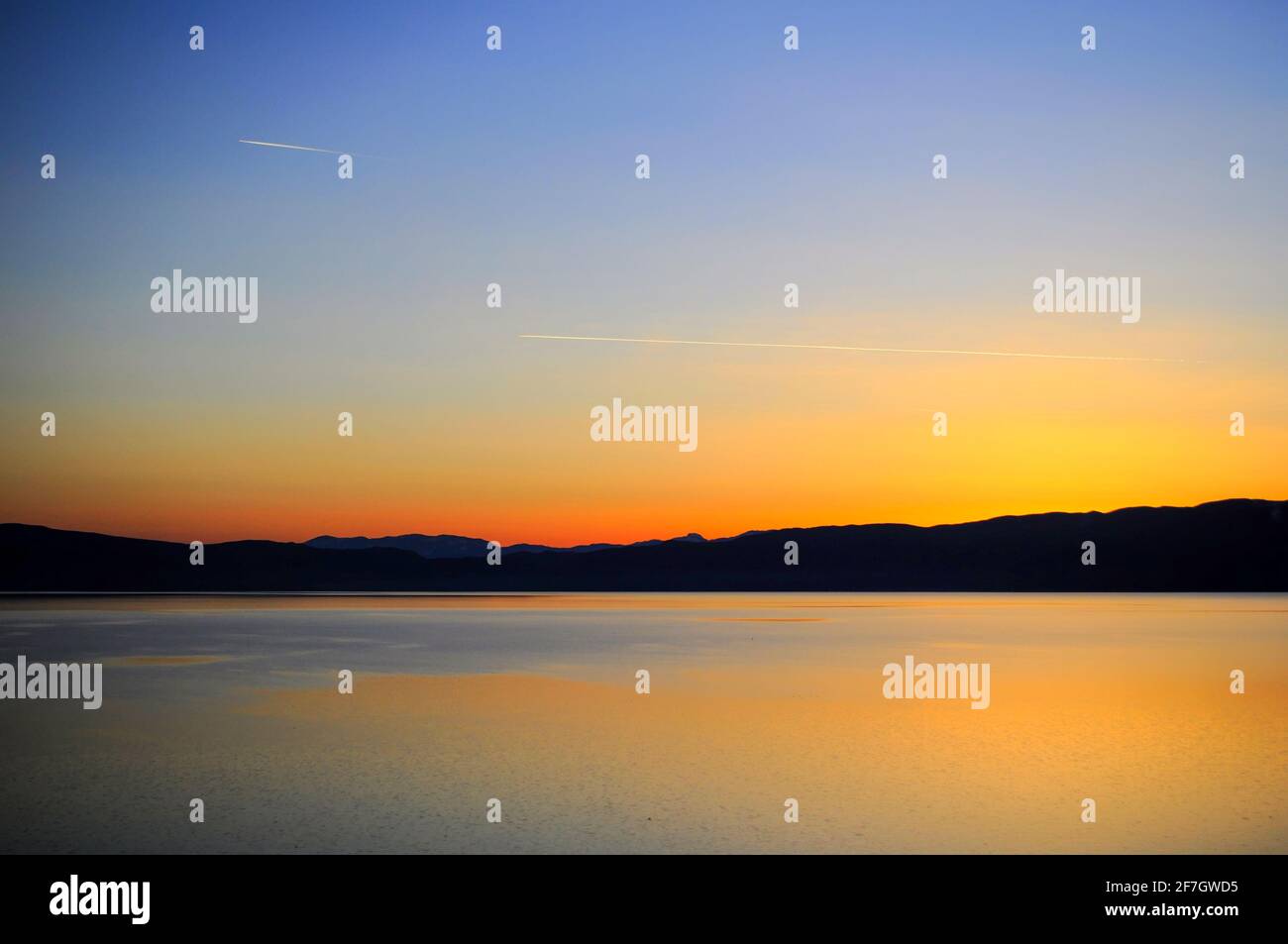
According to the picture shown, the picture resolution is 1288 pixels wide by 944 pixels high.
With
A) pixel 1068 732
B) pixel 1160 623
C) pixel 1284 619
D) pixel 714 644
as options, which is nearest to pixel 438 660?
pixel 714 644

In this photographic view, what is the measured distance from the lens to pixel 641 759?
17.1m

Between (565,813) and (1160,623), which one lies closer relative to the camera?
(565,813)

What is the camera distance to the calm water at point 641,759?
41.8ft

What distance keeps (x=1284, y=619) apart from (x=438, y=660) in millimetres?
58341

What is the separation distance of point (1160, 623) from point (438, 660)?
48.2 m

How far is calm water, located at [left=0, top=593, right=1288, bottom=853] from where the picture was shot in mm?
12734

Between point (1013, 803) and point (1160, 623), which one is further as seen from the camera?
point (1160, 623)
